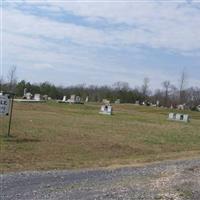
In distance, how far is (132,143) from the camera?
2784cm

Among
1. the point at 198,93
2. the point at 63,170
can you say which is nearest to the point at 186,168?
the point at 63,170

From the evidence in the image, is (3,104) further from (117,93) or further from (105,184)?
(117,93)

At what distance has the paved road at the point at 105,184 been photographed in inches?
433

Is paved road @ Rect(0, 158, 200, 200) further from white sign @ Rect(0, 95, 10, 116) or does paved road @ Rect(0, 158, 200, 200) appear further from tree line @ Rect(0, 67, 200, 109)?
tree line @ Rect(0, 67, 200, 109)

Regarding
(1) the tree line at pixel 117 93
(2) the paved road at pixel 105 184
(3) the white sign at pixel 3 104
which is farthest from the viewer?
(1) the tree line at pixel 117 93

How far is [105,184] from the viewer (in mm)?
12805

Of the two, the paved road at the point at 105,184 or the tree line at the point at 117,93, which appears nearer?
the paved road at the point at 105,184

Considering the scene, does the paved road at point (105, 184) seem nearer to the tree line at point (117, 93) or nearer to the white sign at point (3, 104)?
the white sign at point (3, 104)

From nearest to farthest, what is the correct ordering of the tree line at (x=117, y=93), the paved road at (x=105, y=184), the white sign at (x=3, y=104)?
the paved road at (x=105, y=184) < the white sign at (x=3, y=104) < the tree line at (x=117, y=93)

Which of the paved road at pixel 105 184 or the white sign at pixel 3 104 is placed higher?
the white sign at pixel 3 104

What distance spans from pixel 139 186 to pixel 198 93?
457ft

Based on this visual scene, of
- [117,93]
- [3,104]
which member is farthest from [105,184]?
[117,93]

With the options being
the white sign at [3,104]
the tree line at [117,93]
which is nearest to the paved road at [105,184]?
the white sign at [3,104]

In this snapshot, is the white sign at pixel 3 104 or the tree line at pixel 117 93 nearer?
the white sign at pixel 3 104
